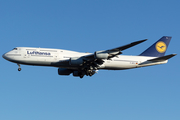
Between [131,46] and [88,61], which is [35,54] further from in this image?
[131,46]

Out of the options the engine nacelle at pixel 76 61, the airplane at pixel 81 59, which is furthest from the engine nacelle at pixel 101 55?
the engine nacelle at pixel 76 61

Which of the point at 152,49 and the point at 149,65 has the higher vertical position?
the point at 152,49

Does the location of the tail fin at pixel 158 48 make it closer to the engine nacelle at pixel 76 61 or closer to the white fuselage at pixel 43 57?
the white fuselage at pixel 43 57

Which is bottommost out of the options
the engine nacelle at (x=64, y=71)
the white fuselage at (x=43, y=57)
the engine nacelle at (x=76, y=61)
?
the engine nacelle at (x=64, y=71)

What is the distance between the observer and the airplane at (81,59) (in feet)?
144

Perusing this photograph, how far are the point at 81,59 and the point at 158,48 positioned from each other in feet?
54.9

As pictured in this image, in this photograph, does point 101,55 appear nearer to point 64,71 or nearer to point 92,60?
point 92,60

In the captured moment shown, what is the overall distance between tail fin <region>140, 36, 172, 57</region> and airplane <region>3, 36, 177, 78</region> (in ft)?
5.87

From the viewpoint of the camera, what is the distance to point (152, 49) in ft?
171

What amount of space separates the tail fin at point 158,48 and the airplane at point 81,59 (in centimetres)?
179

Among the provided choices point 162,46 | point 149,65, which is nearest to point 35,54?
point 149,65

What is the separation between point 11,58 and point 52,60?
6.84 m

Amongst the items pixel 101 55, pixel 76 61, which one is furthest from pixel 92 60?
pixel 101 55

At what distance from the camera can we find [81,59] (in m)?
44.3
